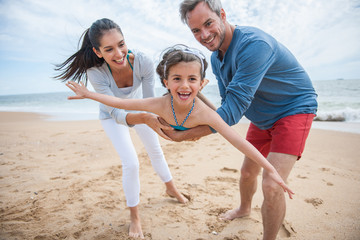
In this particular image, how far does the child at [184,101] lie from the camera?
200cm

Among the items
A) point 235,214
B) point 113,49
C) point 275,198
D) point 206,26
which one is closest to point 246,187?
point 235,214

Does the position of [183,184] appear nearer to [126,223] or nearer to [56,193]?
[126,223]

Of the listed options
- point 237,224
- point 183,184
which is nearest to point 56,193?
point 183,184

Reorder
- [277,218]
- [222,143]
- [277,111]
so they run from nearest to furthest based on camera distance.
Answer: [277,218], [277,111], [222,143]

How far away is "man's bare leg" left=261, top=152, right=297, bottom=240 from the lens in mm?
1951

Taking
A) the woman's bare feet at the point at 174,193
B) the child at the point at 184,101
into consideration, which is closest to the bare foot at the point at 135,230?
the woman's bare feet at the point at 174,193

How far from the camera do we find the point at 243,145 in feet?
6.38

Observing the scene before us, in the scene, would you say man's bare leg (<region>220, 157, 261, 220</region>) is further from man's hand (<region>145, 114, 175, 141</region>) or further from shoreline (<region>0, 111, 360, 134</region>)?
shoreline (<region>0, 111, 360, 134</region>)

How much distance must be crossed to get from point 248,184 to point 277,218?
2.41ft

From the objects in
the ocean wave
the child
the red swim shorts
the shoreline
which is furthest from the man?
the ocean wave

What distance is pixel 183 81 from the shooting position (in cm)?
210

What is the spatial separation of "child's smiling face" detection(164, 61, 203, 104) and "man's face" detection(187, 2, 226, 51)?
0.90 feet

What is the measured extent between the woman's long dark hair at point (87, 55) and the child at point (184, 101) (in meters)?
0.31

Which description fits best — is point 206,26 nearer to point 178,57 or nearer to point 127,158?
point 178,57
